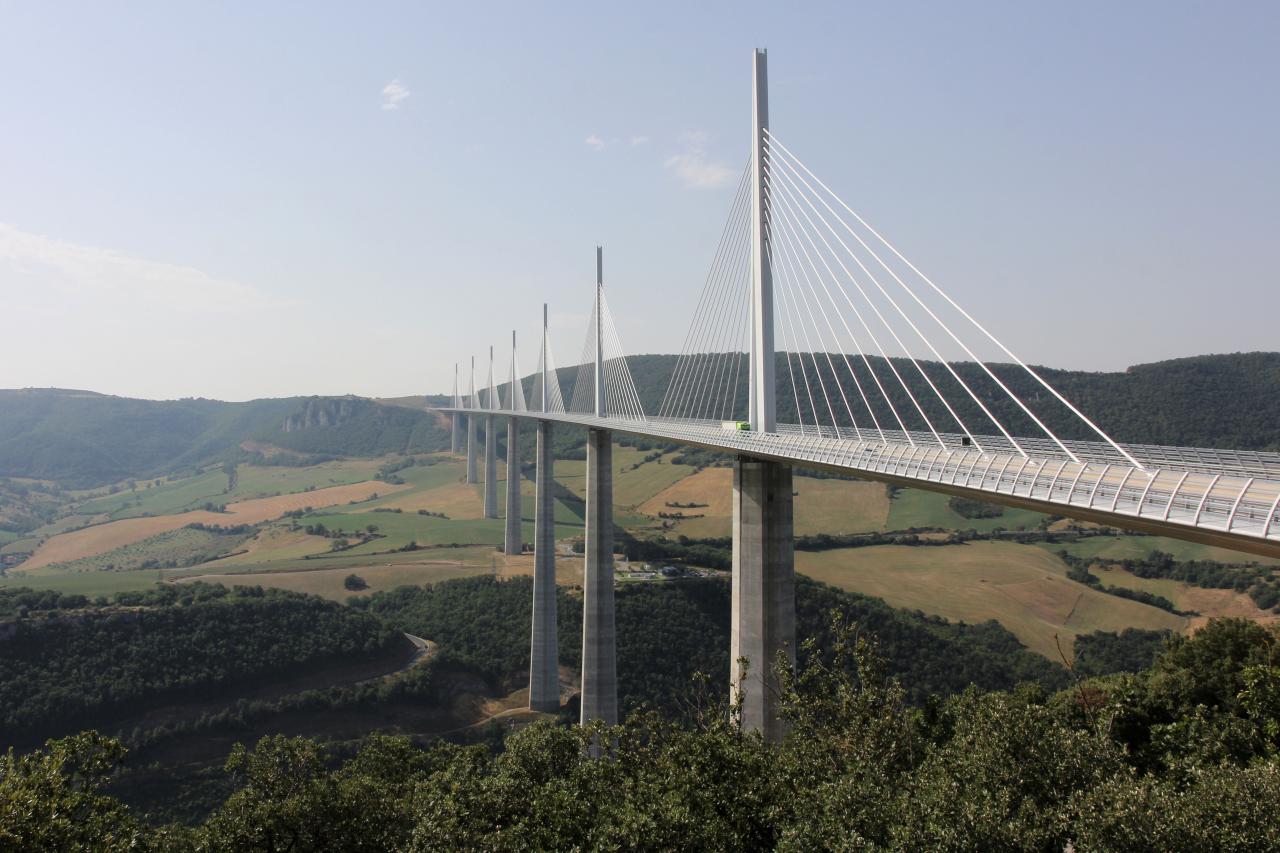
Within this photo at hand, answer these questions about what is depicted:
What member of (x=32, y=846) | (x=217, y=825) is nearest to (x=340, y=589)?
(x=217, y=825)

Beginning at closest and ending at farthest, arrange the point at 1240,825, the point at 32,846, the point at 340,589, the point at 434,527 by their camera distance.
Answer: the point at 32,846, the point at 1240,825, the point at 340,589, the point at 434,527

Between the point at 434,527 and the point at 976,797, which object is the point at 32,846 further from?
the point at 434,527

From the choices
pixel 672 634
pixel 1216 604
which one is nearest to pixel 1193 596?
pixel 1216 604

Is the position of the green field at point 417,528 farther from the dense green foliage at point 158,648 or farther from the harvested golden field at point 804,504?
the dense green foliage at point 158,648

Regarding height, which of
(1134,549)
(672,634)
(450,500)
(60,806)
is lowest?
(672,634)

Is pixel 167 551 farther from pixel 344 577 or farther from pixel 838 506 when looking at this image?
pixel 838 506

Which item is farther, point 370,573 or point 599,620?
point 370,573
